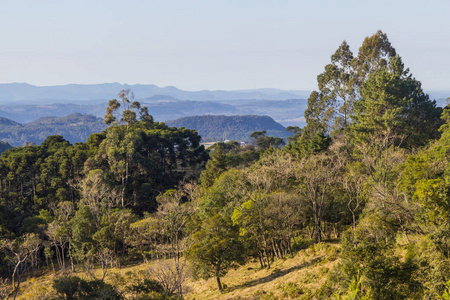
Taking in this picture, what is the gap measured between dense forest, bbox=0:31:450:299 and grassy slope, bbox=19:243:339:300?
732 mm

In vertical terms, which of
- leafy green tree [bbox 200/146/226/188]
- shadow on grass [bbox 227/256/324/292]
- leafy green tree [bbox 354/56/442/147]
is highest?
leafy green tree [bbox 354/56/442/147]

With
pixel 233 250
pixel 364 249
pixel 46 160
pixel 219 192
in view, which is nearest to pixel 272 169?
pixel 219 192

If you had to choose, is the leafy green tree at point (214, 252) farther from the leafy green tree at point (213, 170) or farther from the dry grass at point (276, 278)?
the leafy green tree at point (213, 170)

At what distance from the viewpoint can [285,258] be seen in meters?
25.3

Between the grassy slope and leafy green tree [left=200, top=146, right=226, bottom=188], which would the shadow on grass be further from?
leafy green tree [left=200, top=146, right=226, bottom=188]

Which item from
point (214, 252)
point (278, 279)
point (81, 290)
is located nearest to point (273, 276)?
point (278, 279)

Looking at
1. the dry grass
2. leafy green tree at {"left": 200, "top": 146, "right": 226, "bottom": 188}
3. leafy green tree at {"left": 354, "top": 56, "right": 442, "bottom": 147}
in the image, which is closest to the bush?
the dry grass

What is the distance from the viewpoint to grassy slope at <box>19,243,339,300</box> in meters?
18.5

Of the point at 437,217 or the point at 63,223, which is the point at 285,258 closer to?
the point at 437,217

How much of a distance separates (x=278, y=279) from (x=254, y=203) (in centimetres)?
601

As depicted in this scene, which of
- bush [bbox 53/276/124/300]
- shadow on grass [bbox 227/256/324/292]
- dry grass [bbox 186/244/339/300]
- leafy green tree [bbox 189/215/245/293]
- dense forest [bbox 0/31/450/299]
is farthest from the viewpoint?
shadow on grass [bbox 227/256/324/292]

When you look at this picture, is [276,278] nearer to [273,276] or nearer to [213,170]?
[273,276]

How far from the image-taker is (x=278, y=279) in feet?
69.7

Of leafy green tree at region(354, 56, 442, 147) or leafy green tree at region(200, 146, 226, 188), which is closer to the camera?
leafy green tree at region(354, 56, 442, 147)
